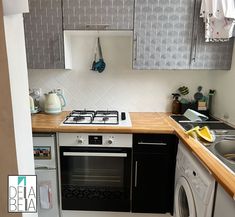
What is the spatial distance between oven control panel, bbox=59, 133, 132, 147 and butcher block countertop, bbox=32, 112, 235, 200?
0.05 metres

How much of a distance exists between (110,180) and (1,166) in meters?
1.21

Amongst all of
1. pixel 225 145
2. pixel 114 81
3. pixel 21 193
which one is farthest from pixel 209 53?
pixel 21 193

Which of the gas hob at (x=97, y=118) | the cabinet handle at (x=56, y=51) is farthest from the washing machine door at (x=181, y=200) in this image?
the cabinet handle at (x=56, y=51)

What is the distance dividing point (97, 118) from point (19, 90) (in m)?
1.15

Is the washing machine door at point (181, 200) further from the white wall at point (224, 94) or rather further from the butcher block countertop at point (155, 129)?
the white wall at point (224, 94)

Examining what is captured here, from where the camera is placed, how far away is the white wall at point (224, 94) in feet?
6.01

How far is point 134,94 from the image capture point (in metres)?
2.21

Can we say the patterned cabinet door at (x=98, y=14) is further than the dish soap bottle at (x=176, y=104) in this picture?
No

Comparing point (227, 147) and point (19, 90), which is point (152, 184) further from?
point (19, 90)

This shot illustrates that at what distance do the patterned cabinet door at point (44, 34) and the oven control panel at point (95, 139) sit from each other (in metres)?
0.61

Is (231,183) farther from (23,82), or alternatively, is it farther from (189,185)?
(23,82)

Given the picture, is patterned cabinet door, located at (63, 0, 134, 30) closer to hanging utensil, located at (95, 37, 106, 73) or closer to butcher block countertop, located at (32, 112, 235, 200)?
hanging utensil, located at (95, 37, 106, 73)

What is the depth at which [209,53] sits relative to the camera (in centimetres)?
183

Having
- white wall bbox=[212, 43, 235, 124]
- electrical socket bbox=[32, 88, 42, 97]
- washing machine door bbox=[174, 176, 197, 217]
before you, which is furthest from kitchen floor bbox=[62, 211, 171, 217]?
electrical socket bbox=[32, 88, 42, 97]
